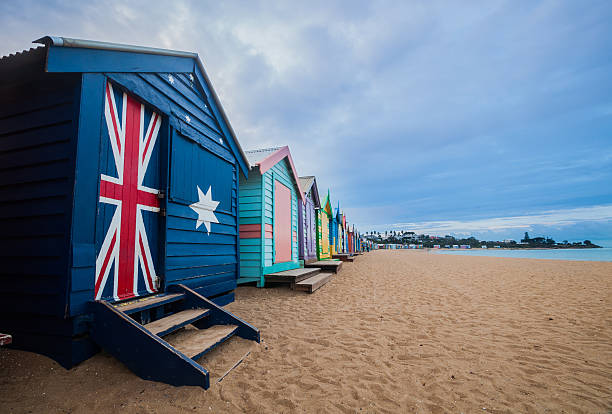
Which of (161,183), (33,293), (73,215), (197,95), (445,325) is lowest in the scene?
(445,325)

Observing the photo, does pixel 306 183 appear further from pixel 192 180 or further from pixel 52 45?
pixel 52 45

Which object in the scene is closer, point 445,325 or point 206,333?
point 206,333

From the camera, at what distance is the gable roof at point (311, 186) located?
13.5m

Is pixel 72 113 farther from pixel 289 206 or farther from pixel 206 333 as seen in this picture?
pixel 289 206

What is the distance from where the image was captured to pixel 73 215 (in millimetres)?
2557

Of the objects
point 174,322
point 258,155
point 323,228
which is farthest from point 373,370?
point 323,228

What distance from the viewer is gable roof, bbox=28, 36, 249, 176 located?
8.39ft

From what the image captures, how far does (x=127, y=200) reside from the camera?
132 inches

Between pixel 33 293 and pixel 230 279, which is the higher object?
pixel 33 293

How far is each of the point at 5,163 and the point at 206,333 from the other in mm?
3038

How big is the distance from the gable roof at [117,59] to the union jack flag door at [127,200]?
29 cm

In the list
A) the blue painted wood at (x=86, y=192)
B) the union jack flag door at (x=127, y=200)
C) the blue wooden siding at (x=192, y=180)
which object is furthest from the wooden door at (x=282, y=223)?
the blue painted wood at (x=86, y=192)

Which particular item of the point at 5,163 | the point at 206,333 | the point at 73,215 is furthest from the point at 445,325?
the point at 5,163

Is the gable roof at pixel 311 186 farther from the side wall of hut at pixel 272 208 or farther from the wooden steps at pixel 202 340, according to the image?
the wooden steps at pixel 202 340
